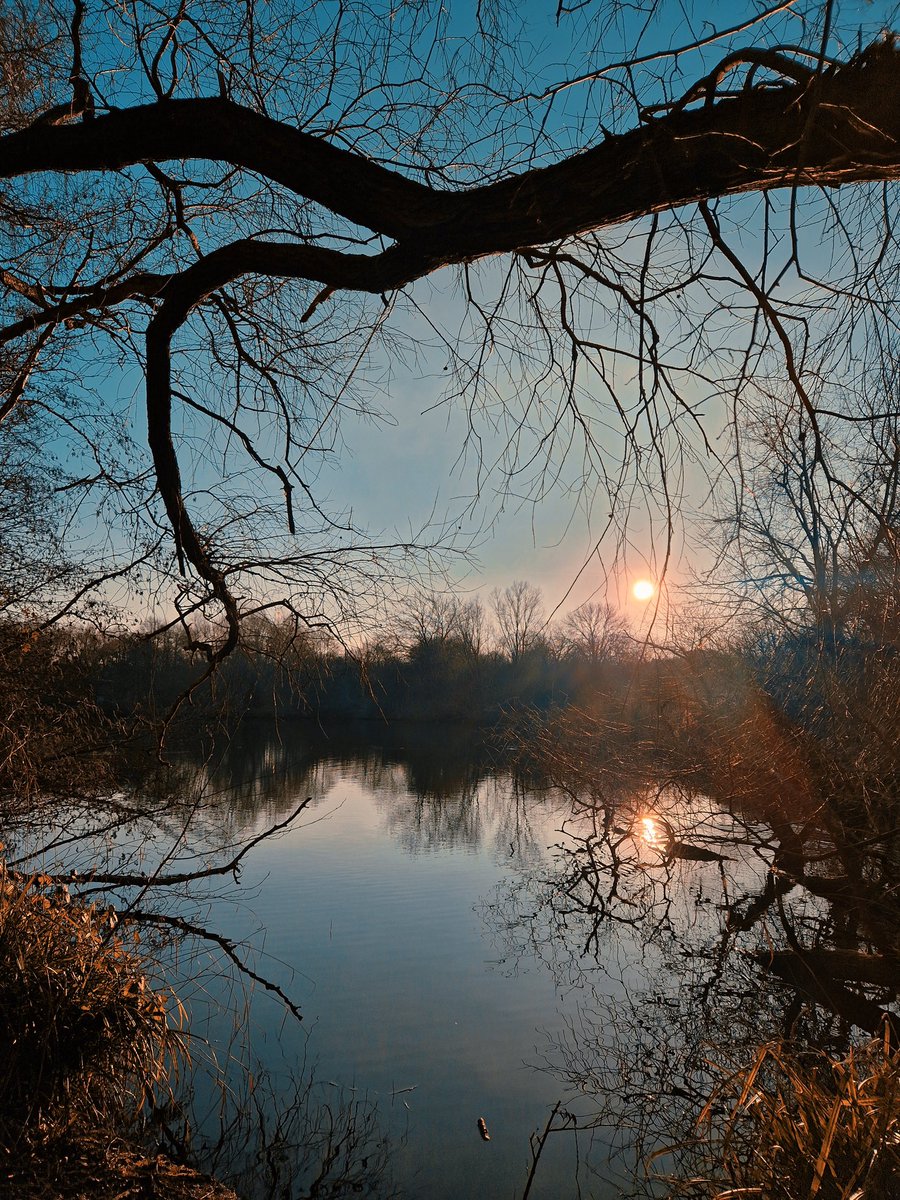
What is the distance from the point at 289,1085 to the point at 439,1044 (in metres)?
1.22

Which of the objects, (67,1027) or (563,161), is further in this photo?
(67,1027)

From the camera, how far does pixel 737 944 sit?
22.6 feet

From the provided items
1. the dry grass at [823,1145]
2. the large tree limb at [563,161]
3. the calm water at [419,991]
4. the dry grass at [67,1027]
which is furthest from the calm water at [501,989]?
the large tree limb at [563,161]

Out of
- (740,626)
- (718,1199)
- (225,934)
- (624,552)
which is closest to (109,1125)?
(718,1199)

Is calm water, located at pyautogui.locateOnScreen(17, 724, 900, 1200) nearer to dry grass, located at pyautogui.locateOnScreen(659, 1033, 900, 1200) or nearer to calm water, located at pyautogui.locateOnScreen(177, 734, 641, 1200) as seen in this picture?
calm water, located at pyautogui.locateOnScreen(177, 734, 641, 1200)

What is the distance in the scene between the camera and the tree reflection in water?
1973 millimetres

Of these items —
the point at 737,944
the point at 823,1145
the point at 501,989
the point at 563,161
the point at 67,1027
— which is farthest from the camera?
the point at 737,944

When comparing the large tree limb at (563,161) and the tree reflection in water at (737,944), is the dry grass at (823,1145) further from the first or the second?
the large tree limb at (563,161)

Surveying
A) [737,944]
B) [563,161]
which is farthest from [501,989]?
[563,161]

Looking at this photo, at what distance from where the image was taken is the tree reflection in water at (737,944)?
1973 millimetres

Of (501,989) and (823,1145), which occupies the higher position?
(823,1145)

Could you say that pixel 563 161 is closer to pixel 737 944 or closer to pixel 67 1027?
pixel 67 1027

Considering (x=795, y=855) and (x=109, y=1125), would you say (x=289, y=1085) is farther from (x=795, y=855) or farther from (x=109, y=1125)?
(x=795, y=855)

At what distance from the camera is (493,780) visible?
59.6 ft
